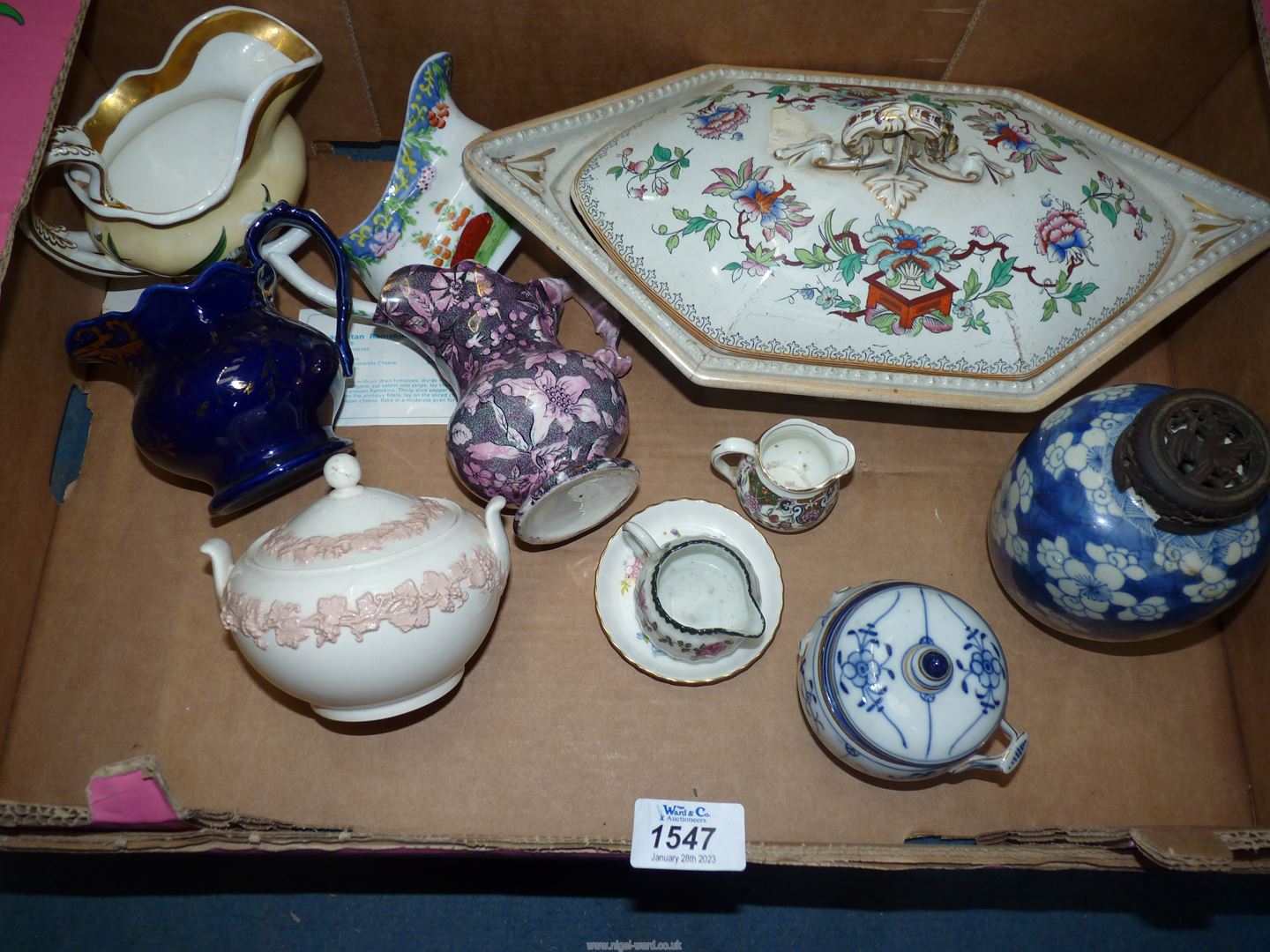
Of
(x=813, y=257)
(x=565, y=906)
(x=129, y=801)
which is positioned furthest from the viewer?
(x=565, y=906)

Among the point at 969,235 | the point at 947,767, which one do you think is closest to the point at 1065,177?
the point at 969,235

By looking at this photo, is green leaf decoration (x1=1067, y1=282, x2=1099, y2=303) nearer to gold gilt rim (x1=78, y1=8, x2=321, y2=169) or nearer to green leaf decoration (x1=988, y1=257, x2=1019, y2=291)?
green leaf decoration (x1=988, y1=257, x2=1019, y2=291)

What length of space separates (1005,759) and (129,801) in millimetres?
965

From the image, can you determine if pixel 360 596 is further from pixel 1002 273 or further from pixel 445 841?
pixel 1002 273

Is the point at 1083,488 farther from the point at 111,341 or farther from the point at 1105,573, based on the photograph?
the point at 111,341

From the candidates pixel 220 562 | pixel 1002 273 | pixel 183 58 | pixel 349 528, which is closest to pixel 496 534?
pixel 349 528

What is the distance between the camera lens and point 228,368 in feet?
3.37

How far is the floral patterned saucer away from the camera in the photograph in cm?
115

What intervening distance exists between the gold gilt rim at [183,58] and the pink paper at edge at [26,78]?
0.21 meters

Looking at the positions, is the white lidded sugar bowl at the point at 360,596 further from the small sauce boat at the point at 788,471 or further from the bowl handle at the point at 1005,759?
the bowl handle at the point at 1005,759

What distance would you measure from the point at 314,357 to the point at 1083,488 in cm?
96

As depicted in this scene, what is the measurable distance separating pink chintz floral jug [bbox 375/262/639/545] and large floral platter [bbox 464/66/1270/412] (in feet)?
0.35

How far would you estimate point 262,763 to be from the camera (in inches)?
45.6

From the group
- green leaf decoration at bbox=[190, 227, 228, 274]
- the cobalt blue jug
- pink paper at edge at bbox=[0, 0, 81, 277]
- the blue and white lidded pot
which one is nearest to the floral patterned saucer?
the blue and white lidded pot
